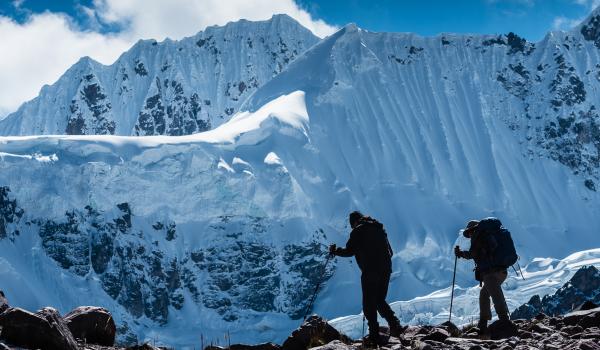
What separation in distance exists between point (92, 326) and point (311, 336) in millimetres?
2631

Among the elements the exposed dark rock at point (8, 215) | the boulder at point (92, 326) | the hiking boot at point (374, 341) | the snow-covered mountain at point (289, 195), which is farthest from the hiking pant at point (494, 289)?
the exposed dark rock at point (8, 215)

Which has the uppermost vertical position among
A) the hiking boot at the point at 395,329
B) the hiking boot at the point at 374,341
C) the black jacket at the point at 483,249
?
the black jacket at the point at 483,249

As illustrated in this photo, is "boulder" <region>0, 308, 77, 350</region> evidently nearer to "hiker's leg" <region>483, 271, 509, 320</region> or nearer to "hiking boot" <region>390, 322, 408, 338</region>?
"hiking boot" <region>390, 322, 408, 338</region>

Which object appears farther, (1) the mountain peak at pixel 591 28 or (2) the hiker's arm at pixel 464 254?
(1) the mountain peak at pixel 591 28

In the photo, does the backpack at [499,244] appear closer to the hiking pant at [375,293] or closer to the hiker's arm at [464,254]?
the hiker's arm at [464,254]

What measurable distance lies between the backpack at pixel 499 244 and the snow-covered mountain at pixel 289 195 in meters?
116

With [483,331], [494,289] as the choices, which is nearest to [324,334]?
[483,331]

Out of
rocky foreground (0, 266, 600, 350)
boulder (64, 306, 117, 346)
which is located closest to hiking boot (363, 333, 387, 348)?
rocky foreground (0, 266, 600, 350)

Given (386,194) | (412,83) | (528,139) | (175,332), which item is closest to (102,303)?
(175,332)

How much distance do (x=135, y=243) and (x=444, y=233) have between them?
4681 cm

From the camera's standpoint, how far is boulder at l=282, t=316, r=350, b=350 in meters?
12.0

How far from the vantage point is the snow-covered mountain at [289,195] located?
5413 inches

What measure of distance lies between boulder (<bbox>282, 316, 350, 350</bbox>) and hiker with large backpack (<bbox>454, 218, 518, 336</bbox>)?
2080 mm

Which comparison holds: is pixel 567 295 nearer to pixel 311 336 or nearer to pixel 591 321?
pixel 591 321
